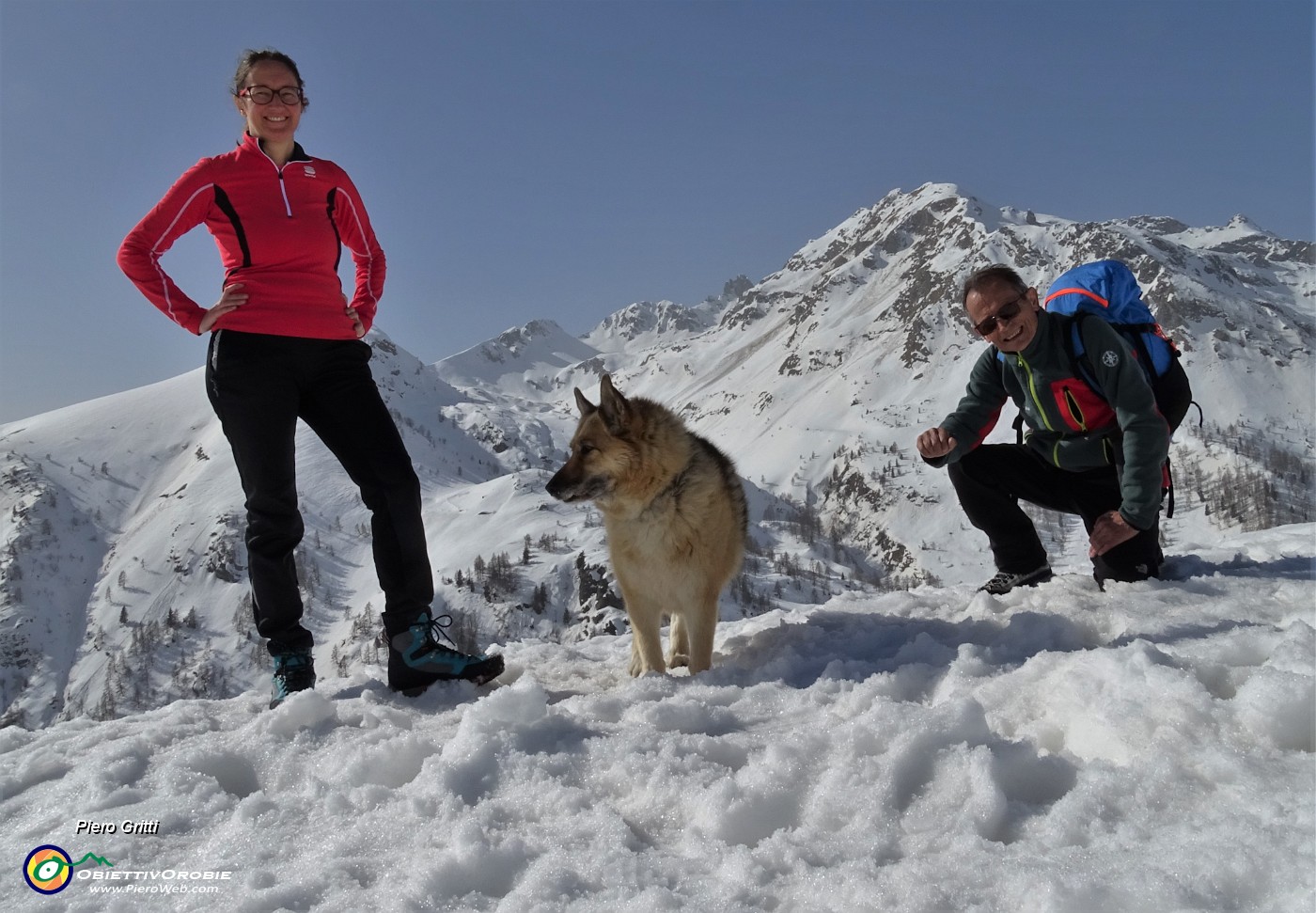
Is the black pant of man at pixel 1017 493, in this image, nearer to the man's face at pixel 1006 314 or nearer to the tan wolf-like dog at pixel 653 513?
the man's face at pixel 1006 314

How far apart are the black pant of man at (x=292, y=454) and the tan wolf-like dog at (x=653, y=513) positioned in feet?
4.15

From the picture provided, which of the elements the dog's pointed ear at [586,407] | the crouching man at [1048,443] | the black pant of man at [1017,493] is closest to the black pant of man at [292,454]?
the dog's pointed ear at [586,407]

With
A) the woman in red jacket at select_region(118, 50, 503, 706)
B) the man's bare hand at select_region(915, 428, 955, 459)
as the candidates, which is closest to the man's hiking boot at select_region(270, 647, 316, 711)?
the woman in red jacket at select_region(118, 50, 503, 706)

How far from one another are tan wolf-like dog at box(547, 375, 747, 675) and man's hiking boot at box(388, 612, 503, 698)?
123 cm

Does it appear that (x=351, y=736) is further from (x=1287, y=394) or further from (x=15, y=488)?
(x=15, y=488)

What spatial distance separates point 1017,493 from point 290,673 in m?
5.73

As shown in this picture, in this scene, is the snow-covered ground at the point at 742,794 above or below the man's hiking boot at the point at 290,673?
below

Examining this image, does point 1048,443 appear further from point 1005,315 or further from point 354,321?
point 354,321

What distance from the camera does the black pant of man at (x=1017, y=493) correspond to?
5.91 metres

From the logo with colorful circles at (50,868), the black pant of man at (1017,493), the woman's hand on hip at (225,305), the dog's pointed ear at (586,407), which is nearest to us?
the logo with colorful circles at (50,868)

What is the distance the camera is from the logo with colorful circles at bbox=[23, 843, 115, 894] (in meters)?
2.29

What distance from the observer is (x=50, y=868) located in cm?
240

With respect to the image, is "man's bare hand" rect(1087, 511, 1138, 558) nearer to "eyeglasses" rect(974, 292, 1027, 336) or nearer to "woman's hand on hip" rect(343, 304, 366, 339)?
"eyeglasses" rect(974, 292, 1027, 336)

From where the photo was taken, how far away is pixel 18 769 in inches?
127
